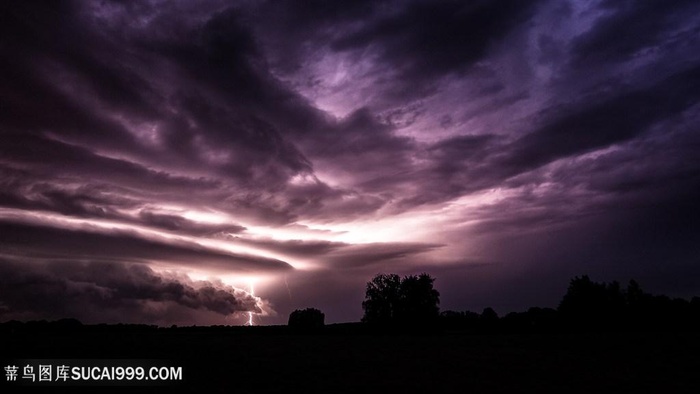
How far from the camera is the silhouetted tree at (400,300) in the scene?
89500 mm

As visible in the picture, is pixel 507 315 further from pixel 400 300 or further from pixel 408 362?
pixel 408 362

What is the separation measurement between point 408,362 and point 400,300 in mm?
66901

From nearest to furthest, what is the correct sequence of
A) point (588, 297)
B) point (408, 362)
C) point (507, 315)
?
point (408, 362) < point (507, 315) < point (588, 297)

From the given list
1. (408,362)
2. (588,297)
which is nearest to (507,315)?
(588,297)

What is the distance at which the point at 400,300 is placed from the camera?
92812mm

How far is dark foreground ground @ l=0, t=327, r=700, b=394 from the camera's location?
20.9 metres

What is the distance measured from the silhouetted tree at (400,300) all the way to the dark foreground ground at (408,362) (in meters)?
52.7

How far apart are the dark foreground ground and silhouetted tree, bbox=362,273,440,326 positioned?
173ft

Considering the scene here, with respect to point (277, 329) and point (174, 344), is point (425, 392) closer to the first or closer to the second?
point (174, 344)

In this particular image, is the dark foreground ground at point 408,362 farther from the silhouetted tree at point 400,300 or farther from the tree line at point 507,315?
the silhouetted tree at point 400,300

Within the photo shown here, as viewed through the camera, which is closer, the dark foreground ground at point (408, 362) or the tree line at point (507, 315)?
the dark foreground ground at point (408, 362)

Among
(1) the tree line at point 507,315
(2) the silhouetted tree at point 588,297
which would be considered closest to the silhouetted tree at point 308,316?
(1) the tree line at point 507,315

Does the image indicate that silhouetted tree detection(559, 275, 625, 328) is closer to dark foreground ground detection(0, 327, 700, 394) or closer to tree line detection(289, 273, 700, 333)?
tree line detection(289, 273, 700, 333)

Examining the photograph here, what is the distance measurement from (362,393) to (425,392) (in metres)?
3.07
